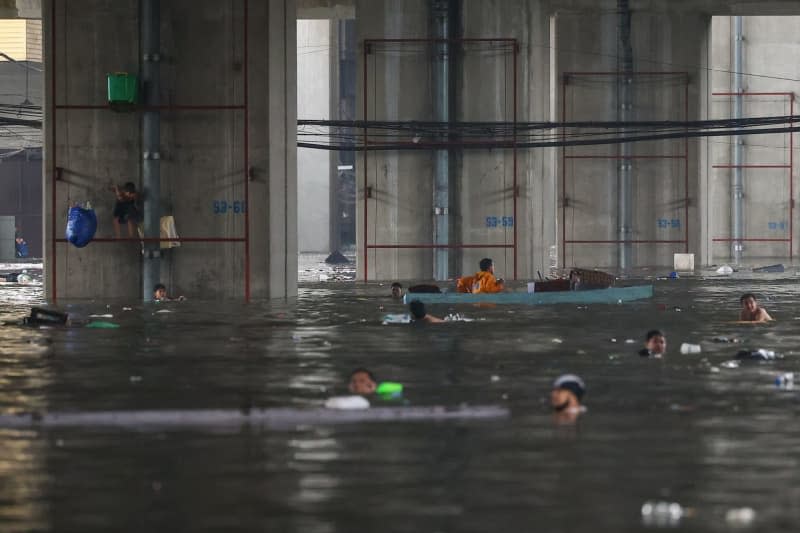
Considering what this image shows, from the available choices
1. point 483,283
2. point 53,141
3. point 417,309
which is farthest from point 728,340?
point 53,141

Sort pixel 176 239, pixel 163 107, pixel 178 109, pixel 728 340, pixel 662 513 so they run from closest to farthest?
pixel 662 513 < pixel 728 340 < pixel 163 107 < pixel 176 239 < pixel 178 109

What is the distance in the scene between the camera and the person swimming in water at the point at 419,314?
30.2 meters

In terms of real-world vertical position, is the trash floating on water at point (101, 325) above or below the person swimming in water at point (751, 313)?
below

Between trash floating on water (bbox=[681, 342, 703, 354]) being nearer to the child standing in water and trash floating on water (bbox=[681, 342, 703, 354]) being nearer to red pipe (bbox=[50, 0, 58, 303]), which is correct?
the child standing in water

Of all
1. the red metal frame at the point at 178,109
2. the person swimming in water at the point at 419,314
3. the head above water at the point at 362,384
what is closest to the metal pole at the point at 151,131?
the red metal frame at the point at 178,109

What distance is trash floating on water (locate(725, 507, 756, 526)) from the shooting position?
1040 centimetres

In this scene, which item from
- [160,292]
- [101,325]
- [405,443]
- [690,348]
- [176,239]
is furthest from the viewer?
[176,239]

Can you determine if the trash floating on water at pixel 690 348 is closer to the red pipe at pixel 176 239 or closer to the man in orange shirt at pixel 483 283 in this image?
the man in orange shirt at pixel 483 283

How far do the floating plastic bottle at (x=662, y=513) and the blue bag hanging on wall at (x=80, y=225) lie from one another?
2743cm

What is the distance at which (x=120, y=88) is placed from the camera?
3675 centimetres

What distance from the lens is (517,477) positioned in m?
12.1

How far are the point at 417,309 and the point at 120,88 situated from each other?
10328 mm

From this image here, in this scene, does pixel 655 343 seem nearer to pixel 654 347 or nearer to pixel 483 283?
pixel 654 347

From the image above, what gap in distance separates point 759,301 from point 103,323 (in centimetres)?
1677
